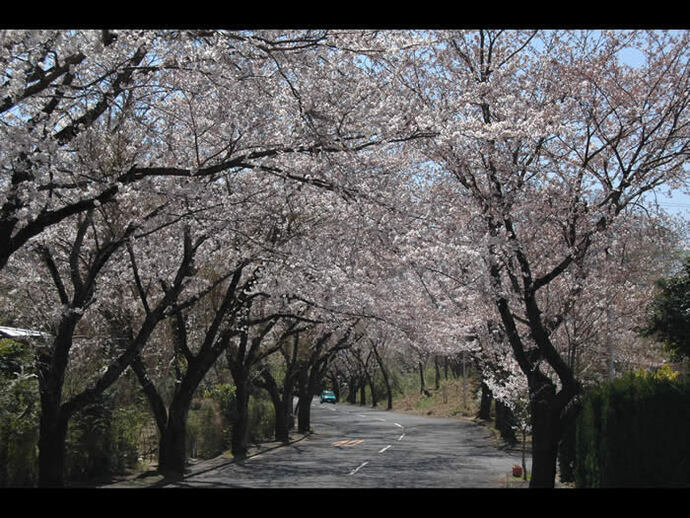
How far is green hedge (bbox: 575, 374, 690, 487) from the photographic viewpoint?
9.91 m

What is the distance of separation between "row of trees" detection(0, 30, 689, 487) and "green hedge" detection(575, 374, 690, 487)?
115 centimetres

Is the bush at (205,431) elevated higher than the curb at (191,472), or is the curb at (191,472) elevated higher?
the bush at (205,431)

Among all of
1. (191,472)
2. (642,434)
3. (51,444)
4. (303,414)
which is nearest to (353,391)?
(303,414)

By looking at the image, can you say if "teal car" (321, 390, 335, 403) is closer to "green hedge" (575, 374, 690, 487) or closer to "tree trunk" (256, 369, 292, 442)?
"tree trunk" (256, 369, 292, 442)

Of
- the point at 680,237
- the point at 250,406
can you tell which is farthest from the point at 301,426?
the point at 680,237

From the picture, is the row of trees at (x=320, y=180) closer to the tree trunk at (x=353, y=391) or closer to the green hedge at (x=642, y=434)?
the green hedge at (x=642, y=434)

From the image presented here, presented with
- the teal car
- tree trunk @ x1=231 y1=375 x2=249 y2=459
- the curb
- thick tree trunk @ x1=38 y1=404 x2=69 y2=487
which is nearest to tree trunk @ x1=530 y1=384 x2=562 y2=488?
the curb

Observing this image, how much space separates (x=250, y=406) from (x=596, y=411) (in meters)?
20.2

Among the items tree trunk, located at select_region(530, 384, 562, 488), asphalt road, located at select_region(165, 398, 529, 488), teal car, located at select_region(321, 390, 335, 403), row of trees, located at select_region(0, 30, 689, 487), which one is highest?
row of trees, located at select_region(0, 30, 689, 487)

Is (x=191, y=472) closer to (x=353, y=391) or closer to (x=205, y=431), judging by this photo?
(x=205, y=431)

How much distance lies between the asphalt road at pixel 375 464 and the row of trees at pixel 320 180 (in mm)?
2601

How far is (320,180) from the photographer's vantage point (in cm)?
968

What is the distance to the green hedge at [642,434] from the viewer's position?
991 centimetres

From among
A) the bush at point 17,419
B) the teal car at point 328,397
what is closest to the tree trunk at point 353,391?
the teal car at point 328,397
